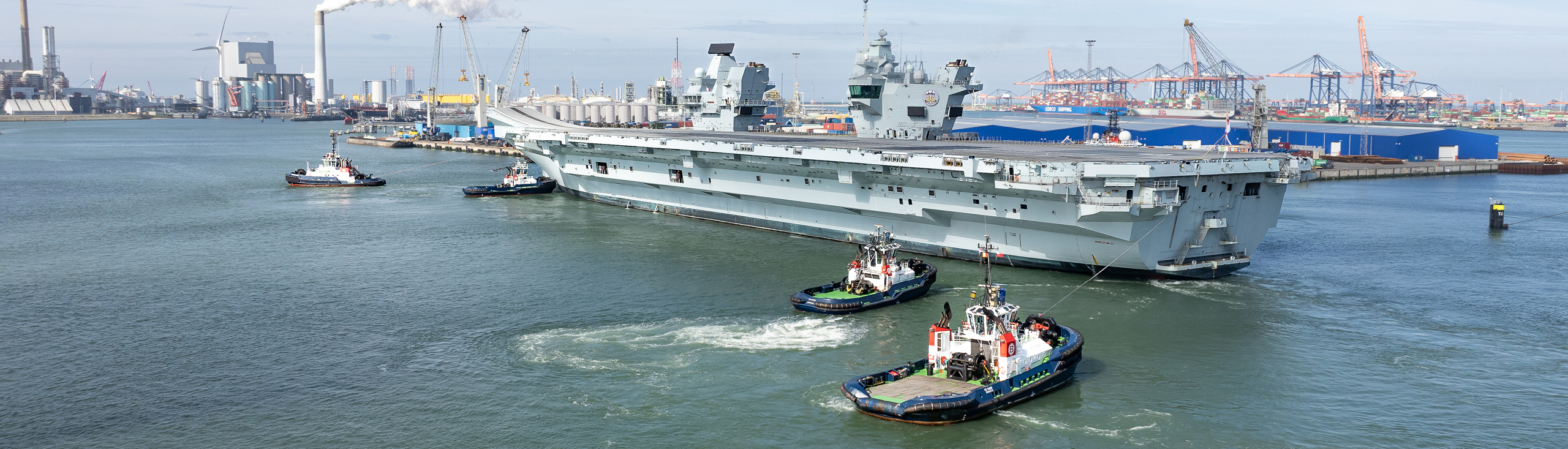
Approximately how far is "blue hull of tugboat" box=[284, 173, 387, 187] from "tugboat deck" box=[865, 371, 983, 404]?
36710 mm

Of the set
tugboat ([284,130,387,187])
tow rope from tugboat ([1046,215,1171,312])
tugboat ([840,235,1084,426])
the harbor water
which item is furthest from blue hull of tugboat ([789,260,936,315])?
tugboat ([284,130,387,187])

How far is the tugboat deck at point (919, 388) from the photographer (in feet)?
Result: 43.9

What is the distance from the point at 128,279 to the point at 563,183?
19.3 metres

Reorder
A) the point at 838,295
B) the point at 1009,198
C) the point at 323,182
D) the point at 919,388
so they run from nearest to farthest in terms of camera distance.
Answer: the point at 919,388
the point at 838,295
the point at 1009,198
the point at 323,182

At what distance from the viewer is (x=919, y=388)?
13.7 m

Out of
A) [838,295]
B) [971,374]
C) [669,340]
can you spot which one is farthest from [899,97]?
[971,374]

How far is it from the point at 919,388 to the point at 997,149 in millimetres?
15906

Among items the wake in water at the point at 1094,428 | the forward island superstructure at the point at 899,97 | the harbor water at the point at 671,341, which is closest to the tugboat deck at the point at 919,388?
the harbor water at the point at 671,341

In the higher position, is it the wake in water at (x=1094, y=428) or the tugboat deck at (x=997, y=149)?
the tugboat deck at (x=997, y=149)

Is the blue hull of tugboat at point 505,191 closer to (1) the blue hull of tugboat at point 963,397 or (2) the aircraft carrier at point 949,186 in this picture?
(2) the aircraft carrier at point 949,186

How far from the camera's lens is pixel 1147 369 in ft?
51.4

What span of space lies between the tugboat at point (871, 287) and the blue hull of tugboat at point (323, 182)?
100ft

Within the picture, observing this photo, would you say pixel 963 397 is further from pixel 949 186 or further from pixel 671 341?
pixel 949 186

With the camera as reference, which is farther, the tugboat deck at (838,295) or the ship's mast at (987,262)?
the tugboat deck at (838,295)
